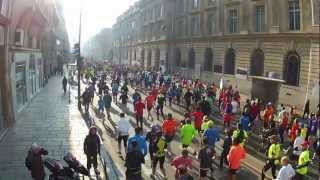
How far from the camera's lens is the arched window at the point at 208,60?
47281 mm

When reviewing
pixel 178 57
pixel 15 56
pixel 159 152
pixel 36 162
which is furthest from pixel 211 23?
pixel 36 162

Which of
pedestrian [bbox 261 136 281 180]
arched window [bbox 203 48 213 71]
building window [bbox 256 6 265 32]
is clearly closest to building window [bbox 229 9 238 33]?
building window [bbox 256 6 265 32]

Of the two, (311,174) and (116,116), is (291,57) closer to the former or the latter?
(116,116)

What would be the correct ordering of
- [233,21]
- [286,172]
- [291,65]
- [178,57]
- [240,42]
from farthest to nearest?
[178,57] → [233,21] → [240,42] → [291,65] → [286,172]

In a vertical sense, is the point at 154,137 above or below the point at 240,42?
below

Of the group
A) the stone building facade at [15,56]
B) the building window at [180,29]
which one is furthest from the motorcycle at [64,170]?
the building window at [180,29]

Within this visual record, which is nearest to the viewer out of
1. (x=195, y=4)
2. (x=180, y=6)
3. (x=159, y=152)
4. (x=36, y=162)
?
(x=36, y=162)

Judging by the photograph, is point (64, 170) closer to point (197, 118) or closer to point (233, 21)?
point (197, 118)

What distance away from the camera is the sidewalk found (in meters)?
15.7

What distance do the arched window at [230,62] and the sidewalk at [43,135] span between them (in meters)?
15.7

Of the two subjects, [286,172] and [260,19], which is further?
[260,19]

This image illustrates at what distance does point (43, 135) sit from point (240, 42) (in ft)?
76.7

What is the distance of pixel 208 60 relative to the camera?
48.0 metres

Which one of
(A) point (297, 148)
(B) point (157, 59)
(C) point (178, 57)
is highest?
(C) point (178, 57)
